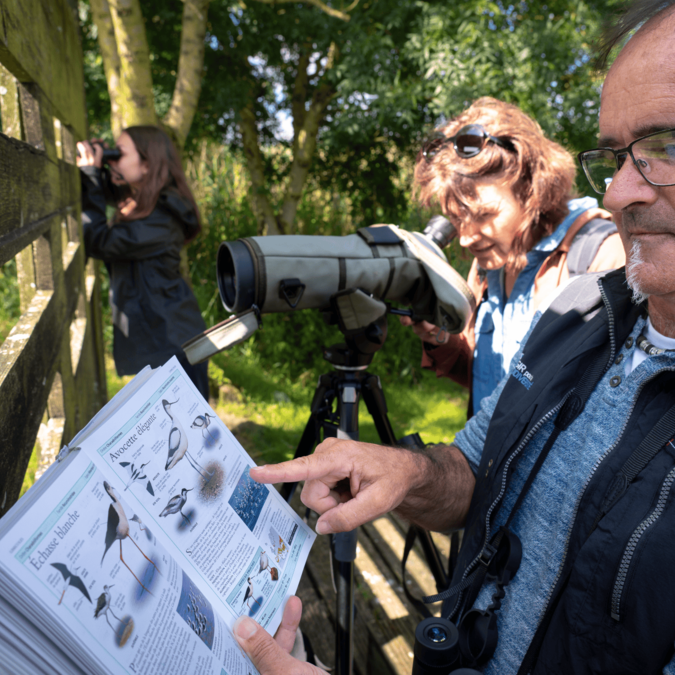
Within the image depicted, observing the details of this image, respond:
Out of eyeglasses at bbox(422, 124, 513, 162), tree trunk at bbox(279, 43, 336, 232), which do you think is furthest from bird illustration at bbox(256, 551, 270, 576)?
tree trunk at bbox(279, 43, 336, 232)

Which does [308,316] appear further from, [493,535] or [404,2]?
[493,535]

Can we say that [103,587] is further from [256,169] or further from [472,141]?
[256,169]

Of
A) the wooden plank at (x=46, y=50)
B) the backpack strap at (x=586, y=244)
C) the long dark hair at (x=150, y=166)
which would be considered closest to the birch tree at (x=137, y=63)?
the wooden plank at (x=46, y=50)

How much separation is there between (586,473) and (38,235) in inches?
55.6

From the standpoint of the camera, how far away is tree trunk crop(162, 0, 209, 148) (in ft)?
11.5

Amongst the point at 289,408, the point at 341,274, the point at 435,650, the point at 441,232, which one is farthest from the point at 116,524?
the point at 289,408

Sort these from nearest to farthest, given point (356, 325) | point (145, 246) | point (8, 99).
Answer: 1. point (8, 99)
2. point (356, 325)
3. point (145, 246)

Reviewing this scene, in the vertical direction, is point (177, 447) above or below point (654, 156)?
below

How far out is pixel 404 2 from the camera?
13.2 ft

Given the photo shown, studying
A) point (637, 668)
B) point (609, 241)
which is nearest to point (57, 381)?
point (637, 668)

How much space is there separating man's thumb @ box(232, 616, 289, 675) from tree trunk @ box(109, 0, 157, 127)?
342 cm

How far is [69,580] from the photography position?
0.55 m

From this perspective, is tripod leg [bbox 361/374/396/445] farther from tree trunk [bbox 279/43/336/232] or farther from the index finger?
tree trunk [bbox 279/43/336/232]

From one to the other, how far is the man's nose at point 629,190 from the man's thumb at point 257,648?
1058mm
